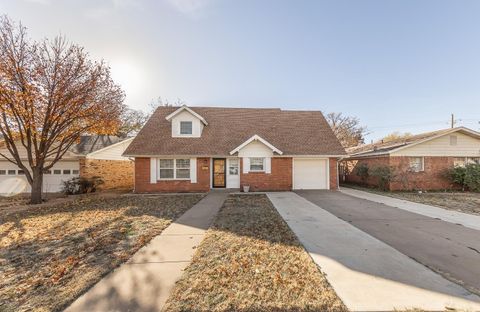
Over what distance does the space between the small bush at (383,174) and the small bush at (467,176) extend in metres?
4.53

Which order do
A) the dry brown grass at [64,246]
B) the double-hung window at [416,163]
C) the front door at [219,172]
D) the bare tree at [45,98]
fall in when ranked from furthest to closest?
the double-hung window at [416,163], the front door at [219,172], the bare tree at [45,98], the dry brown grass at [64,246]

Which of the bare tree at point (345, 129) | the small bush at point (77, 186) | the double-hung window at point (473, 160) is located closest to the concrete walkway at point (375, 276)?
the small bush at point (77, 186)

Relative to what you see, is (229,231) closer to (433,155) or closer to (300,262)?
→ (300,262)

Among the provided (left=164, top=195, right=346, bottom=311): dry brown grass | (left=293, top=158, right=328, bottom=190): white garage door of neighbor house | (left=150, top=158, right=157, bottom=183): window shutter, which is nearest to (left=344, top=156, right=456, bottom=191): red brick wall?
(left=293, top=158, right=328, bottom=190): white garage door of neighbor house

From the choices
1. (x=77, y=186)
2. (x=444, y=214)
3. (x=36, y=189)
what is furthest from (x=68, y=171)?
(x=444, y=214)

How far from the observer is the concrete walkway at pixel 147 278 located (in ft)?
10.0

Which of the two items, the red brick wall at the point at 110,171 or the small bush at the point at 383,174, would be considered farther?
the red brick wall at the point at 110,171

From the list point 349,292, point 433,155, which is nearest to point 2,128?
point 349,292

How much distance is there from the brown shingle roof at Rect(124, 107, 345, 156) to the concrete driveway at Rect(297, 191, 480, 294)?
7.41 meters

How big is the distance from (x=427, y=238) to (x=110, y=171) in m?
19.9

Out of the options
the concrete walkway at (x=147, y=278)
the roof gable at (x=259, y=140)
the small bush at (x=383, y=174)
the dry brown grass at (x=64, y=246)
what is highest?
the roof gable at (x=259, y=140)

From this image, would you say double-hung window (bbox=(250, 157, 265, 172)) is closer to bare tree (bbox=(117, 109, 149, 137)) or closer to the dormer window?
the dormer window

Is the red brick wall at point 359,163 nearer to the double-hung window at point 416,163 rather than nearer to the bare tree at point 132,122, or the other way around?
the double-hung window at point 416,163

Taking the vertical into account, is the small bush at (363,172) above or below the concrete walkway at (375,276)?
above
